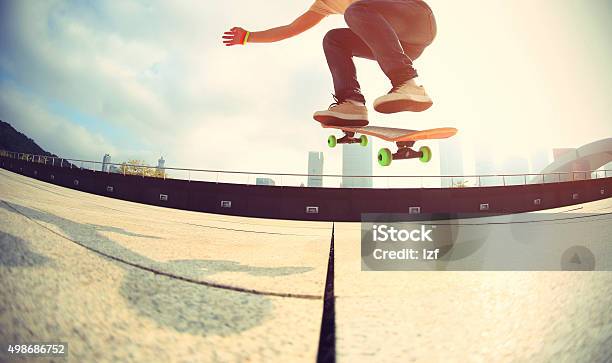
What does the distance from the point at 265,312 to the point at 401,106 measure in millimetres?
1914

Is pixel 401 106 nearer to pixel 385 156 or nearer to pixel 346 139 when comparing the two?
pixel 385 156

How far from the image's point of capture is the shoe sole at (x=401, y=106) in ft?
6.35

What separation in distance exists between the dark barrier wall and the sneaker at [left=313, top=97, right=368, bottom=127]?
8.25m

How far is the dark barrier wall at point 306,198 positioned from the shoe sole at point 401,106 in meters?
8.66

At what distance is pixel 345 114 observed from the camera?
2.49 m

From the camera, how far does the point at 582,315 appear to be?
54cm

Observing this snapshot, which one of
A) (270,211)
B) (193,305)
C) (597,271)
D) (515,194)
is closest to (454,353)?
(193,305)

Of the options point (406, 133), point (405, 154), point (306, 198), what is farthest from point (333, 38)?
point (306, 198)

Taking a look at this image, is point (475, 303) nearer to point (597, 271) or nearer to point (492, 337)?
point (492, 337)

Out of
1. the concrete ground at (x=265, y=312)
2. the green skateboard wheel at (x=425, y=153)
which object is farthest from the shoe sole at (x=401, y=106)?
the concrete ground at (x=265, y=312)

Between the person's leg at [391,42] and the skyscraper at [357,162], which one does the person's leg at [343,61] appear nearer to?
the person's leg at [391,42]

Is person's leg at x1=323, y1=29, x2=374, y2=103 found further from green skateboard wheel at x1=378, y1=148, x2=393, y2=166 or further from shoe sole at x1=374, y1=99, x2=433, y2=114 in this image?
green skateboard wheel at x1=378, y1=148, x2=393, y2=166

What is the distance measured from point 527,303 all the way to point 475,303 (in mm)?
116

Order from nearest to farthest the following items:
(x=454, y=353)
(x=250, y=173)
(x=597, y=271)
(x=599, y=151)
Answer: (x=454, y=353) < (x=597, y=271) < (x=250, y=173) < (x=599, y=151)
